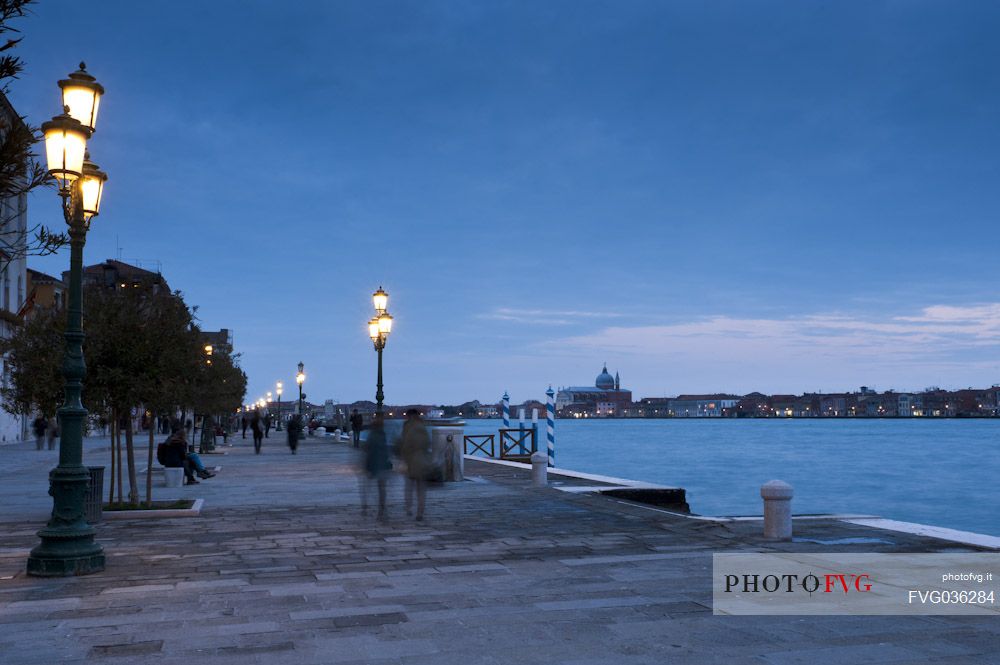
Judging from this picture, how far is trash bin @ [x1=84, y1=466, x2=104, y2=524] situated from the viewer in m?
13.9

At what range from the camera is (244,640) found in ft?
23.2

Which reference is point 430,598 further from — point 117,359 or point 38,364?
point 38,364

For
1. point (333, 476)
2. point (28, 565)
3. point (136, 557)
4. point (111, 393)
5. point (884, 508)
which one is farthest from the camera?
point (884, 508)

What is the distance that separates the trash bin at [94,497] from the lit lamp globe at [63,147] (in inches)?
232

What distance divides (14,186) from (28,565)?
611cm

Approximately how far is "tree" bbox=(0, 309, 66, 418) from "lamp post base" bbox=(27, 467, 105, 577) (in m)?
5.24

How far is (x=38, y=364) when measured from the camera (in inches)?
620

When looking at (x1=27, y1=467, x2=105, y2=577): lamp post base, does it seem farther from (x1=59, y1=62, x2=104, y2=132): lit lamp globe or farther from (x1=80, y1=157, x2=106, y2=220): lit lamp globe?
(x1=59, y1=62, x2=104, y2=132): lit lamp globe

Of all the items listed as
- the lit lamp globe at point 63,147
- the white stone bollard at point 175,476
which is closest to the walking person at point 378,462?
the lit lamp globe at point 63,147

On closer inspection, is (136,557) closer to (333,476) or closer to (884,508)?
(333,476)

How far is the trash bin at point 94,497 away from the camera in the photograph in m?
13.9

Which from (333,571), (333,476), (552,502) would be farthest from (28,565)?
(333,476)

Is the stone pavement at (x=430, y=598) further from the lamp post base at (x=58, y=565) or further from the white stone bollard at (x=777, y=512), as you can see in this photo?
the white stone bollard at (x=777, y=512)

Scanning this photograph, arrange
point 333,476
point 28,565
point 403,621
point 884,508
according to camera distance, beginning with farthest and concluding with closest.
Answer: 1. point 884,508
2. point 333,476
3. point 28,565
4. point 403,621
